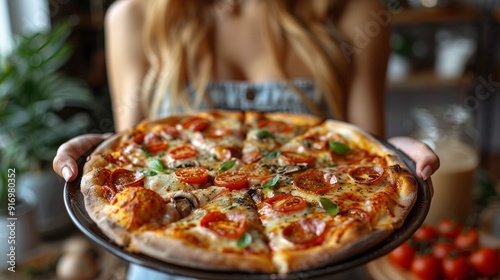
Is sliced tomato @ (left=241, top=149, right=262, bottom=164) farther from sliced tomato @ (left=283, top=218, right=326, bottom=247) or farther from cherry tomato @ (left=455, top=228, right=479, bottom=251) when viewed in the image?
cherry tomato @ (left=455, top=228, right=479, bottom=251)

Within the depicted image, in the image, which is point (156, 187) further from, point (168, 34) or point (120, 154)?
point (168, 34)

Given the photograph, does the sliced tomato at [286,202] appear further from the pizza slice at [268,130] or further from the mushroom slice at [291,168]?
the pizza slice at [268,130]

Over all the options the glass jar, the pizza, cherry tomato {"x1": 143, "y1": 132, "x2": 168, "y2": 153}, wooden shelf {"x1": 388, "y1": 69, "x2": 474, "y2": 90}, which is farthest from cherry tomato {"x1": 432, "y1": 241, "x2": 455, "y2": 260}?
wooden shelf {"x1": 388, "y1": 69, "x2": 474, "y2": 90}

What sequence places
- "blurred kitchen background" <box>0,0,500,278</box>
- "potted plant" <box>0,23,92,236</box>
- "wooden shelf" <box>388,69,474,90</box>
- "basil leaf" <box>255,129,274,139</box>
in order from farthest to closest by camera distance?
"wooden shelf" <box>388,69,474,90</box>
"potted plant" <box>0,23,92,236</box>
"blurred kitchen background" <box>0,0,500,278</box>
"basil leaf" <box>255,129,274,139</box>

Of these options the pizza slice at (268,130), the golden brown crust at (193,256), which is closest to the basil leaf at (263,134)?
the pizza slice at (268,130)

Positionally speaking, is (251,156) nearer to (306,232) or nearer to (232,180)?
(232,180)

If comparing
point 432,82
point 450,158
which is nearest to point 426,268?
point 450,158

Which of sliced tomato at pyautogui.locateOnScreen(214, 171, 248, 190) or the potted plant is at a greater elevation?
sliced tomato at pyautogui.locateOnScreen(214, 171, 248, 190)
